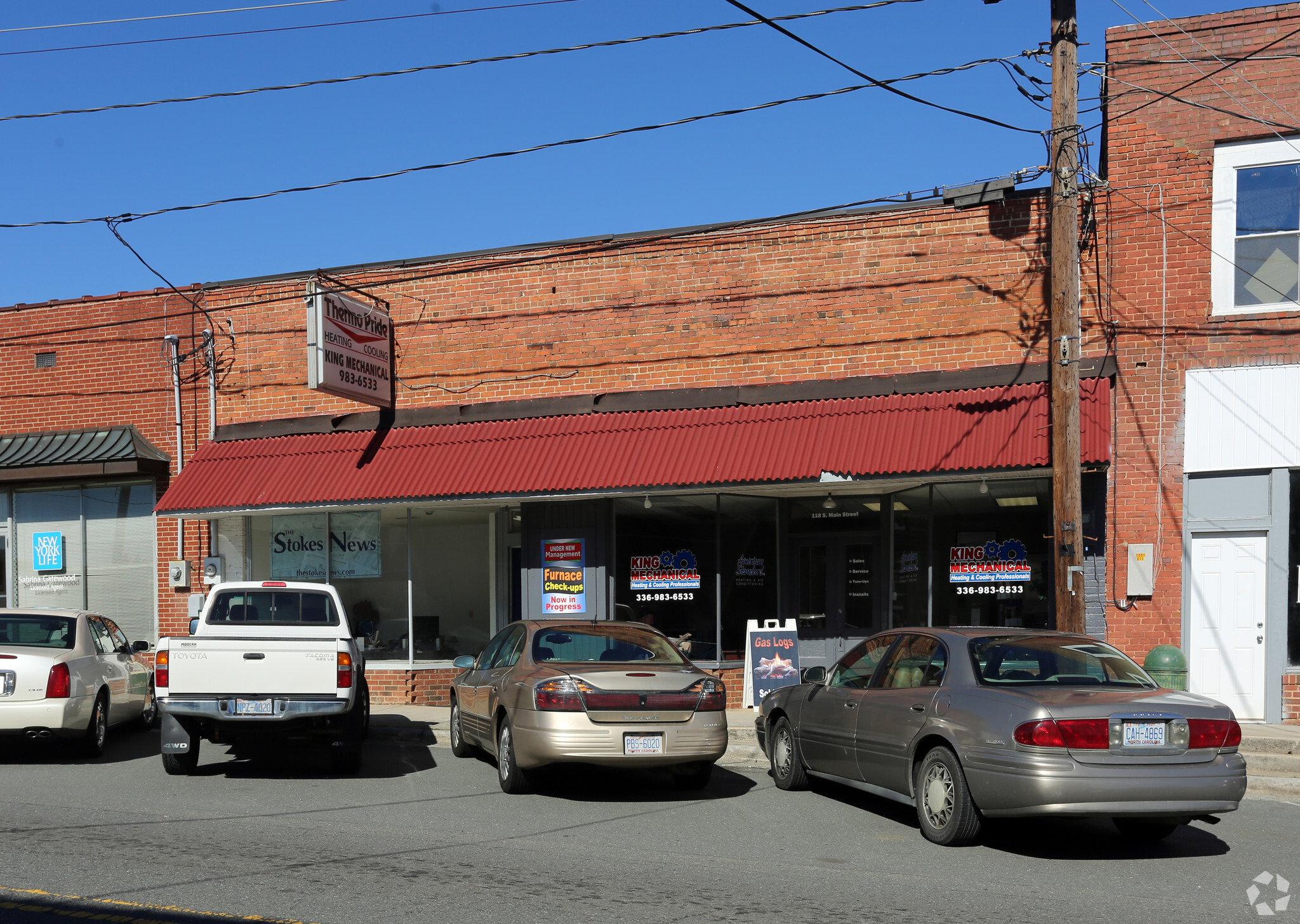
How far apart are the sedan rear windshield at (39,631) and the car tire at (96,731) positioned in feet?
2.29

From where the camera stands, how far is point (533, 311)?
1795cm

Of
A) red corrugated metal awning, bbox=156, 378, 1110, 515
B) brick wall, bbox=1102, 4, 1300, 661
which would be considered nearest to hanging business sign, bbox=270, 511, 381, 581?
red corrugated metal awning, bbox=156, 378, 1110, 515

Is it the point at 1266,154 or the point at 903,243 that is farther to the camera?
the point at 903,243

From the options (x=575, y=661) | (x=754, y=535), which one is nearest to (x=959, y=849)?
(x=575, y=661)

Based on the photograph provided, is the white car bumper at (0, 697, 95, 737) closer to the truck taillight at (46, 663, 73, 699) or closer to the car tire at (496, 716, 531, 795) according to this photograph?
the truck taillight at (46, 663, 73, 699)

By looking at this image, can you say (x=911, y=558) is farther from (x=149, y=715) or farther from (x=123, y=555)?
(x=123, y=555)

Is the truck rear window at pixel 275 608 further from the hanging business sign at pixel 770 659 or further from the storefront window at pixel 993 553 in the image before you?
the storefront window at pixel 993 553

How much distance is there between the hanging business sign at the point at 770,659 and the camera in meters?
15.6

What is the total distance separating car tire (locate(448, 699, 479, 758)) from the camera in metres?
12.8

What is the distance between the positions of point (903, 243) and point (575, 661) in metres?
8.04

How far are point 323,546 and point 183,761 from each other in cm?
767

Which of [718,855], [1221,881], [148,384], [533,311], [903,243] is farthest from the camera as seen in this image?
[148,384]

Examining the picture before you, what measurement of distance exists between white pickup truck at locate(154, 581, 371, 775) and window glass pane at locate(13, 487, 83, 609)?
1024 cm

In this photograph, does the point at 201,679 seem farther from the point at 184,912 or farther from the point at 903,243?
the point at 903,243
